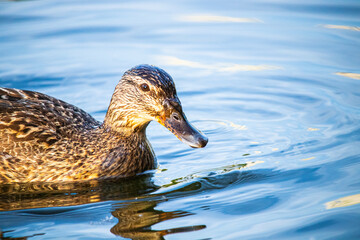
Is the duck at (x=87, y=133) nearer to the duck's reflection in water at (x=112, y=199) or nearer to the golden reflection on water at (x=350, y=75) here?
the duck's reflection in water at (x=112, y=199)

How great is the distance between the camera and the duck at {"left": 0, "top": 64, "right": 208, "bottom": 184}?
7.11 metres

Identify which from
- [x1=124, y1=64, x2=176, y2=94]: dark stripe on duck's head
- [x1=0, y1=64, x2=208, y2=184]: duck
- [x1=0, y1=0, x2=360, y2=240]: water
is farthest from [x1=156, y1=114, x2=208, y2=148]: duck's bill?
[x1=0, y1=0, x2=360, y2=240]: water

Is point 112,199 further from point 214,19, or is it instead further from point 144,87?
point 214,19

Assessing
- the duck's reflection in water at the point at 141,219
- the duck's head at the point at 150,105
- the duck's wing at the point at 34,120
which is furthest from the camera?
the duck's wing at the point at 34,120

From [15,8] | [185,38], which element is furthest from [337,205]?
[15,8]

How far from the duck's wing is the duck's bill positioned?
1381 millimetres

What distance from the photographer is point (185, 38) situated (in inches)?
535

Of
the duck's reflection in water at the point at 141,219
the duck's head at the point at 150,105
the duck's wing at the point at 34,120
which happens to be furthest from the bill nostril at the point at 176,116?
the duck's wing at the point at 34,120

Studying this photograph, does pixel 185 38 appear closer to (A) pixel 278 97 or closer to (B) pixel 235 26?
(B) pixel 235 26

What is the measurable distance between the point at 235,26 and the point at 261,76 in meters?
3.22

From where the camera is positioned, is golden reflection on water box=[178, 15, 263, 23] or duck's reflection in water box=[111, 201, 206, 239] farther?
golden reflection on water box=[178, 15, 263, 23]

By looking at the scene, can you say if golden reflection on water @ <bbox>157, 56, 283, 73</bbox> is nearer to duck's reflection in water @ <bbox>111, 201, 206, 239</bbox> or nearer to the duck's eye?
the duck's eye

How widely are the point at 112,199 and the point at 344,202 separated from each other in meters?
2.62

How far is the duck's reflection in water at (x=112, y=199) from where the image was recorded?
6086 mm
